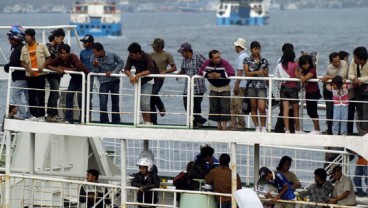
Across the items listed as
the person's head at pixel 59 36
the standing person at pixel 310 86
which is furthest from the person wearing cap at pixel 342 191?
the person's head at pixel 59 36

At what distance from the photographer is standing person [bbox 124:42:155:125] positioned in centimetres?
2273

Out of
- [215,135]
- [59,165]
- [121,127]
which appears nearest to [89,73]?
[121,127]

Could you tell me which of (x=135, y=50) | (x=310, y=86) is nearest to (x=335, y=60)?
(x=310, y=86)

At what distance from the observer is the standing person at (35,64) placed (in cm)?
2361

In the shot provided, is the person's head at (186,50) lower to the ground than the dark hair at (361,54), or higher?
higher

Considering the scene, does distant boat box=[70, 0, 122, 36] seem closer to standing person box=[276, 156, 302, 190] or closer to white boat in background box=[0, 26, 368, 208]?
white boat in background box=[0, 26, 368, 208]

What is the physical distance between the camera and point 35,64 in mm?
23766

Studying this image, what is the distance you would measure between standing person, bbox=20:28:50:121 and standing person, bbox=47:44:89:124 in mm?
→ 217

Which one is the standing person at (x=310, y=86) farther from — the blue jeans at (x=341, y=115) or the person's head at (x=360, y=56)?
the person's head at (x=360, y=56)

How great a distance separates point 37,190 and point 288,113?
18.1 ft

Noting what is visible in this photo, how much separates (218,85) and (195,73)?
114 cm

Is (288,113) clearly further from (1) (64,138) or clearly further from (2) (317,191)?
(1) (64,138)

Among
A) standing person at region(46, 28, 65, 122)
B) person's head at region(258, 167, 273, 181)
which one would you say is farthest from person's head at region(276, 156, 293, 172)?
standing person at region(46, 28, 65, 122)

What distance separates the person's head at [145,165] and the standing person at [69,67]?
1.59 m
